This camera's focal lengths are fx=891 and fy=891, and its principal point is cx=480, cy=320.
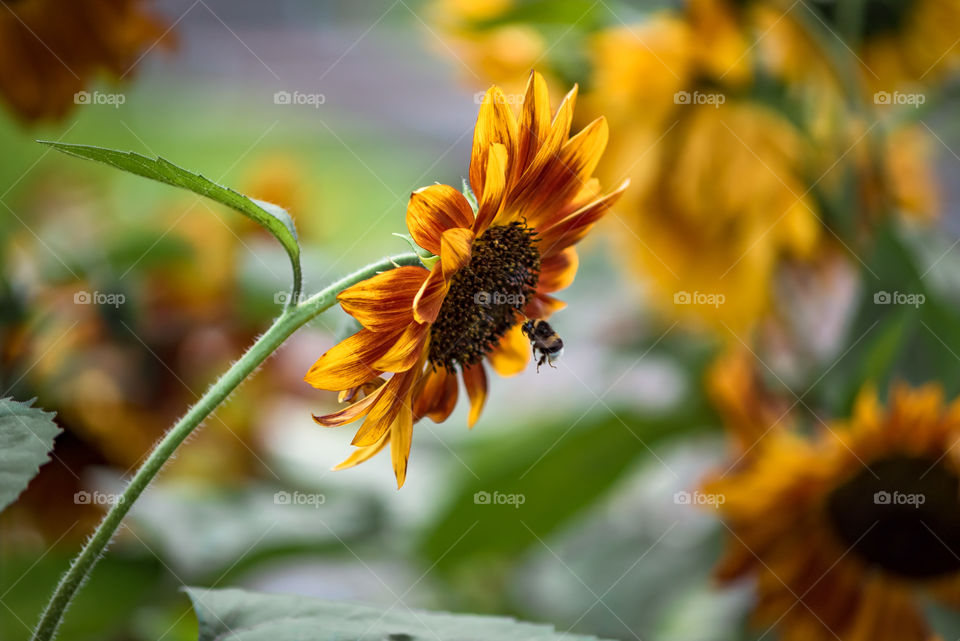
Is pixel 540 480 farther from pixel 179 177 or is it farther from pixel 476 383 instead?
pixel 179 177

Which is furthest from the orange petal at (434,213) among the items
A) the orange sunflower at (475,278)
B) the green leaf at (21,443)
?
the green leaf at (21,443)

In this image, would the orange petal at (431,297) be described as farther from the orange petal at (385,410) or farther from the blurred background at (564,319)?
the blurred background at (564,319)

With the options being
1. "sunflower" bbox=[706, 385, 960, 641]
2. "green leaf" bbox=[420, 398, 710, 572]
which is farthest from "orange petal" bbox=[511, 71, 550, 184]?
"green leaf" bbox=[420, 398, 710, 572]

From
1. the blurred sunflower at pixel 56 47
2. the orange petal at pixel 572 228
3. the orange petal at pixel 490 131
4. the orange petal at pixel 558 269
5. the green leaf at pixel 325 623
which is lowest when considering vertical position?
the green leaf at pixel 325 623

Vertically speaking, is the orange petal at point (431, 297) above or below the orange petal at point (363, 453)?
Result: above

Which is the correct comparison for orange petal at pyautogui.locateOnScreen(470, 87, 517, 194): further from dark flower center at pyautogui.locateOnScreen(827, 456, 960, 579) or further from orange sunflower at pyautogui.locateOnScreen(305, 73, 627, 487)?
dark flower center at pyautogui.locateOnScreen(827, 456, 960, 579)

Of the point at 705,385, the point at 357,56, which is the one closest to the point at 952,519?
the point at 705,385
